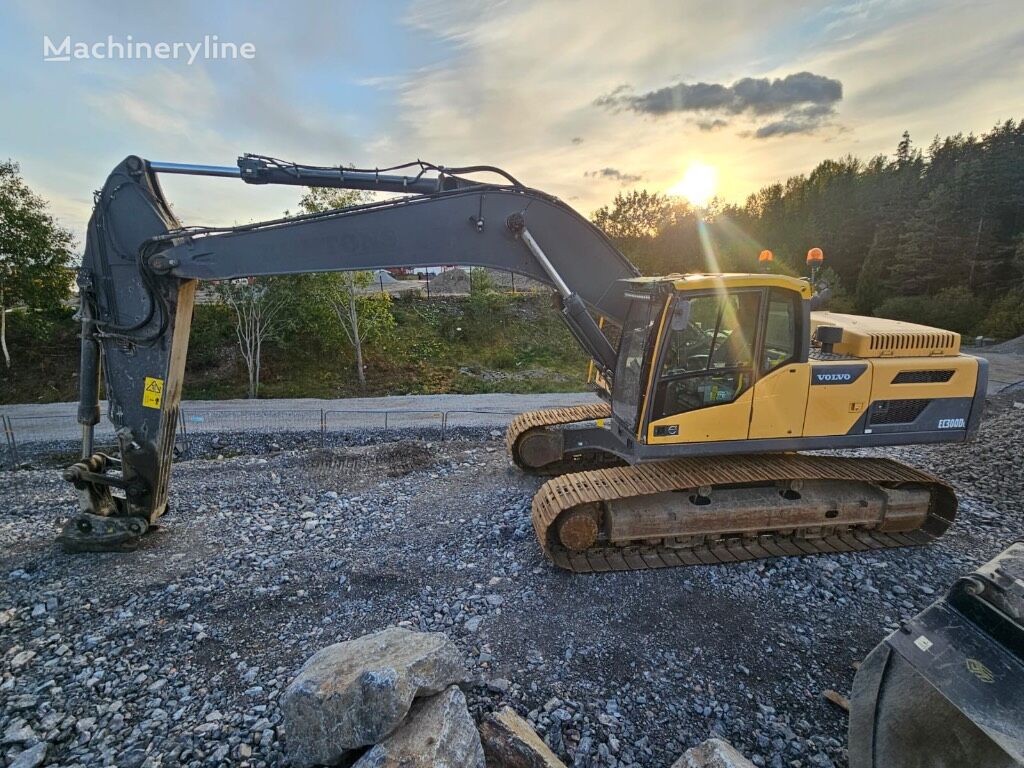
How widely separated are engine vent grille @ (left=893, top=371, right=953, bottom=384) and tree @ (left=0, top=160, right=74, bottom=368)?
2093cm

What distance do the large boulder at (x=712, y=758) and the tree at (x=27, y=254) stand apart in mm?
20341

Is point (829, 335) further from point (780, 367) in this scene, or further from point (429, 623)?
point (429, 623)

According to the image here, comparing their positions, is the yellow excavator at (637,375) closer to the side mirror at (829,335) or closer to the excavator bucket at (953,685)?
the side mirror at (829,335)

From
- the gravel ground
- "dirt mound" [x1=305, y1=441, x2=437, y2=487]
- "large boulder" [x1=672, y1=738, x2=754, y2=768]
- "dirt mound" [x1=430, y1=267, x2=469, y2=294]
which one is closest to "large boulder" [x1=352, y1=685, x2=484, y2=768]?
the gravel ground

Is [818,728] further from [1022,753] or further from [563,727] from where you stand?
[563,727]

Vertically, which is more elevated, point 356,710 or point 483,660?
point 356,710

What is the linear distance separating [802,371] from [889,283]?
3384cm

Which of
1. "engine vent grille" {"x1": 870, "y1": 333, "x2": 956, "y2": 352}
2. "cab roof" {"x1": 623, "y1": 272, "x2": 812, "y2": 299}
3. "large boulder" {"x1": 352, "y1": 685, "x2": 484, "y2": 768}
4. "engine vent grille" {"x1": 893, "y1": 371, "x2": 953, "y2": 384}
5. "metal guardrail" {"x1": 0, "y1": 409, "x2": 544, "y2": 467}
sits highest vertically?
"cab roof" {"x1": 623, "y1": 272, "x2": 812, "y2": 299}

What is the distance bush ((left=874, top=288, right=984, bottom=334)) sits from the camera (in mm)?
27094

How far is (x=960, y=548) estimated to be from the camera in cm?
556

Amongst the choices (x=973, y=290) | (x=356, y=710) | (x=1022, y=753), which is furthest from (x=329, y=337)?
(x=973, y=290)

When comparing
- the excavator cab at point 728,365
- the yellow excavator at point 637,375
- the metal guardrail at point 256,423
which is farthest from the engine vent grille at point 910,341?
the metal guardrail at point 256,423

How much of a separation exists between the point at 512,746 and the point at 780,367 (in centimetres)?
404

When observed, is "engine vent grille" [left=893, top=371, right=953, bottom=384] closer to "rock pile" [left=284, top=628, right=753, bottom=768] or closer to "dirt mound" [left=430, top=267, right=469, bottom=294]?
"rock pile" [left=284, top=628, right=753, bottom=768]
